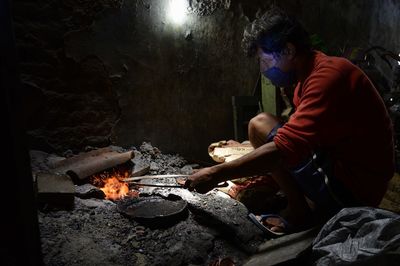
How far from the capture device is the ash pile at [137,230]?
9.12ft

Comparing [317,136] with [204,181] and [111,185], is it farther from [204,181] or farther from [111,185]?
[111,185]

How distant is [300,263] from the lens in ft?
8.83

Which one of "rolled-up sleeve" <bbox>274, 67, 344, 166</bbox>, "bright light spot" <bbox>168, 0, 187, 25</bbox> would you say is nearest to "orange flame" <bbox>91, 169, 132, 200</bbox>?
"rolled-up sleeve" <bbox>274, 67, 344, 166</bbox>

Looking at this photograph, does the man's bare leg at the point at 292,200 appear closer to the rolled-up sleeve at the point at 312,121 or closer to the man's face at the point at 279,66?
the man's face at the point at 279,66

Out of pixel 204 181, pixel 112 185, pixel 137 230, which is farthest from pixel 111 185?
pixel 204 181

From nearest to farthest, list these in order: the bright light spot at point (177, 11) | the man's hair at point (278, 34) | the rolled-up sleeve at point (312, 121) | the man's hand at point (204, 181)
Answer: the rolled-up sleeve at point (312, 121) → the man's hand at point (204, 181) → the man's hair at point (278, 34) → the bright light spot at point (177, 11)

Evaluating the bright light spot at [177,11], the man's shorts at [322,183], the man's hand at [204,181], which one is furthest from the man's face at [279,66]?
the bright light spot at [177,11]

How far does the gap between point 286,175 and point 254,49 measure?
1.25 meters

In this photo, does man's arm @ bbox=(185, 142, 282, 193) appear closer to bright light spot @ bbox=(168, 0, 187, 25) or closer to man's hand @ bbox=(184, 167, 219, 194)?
man's hand @ bbox=(184, 167, 219, 194)

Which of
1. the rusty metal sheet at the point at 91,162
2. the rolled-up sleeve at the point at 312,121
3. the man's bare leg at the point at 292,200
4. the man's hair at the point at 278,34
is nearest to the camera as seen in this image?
the rolled-up sleeve at the point at 312,121

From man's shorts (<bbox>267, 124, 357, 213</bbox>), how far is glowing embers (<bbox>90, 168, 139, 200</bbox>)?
196 cm

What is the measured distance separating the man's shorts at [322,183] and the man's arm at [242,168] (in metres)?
0.38

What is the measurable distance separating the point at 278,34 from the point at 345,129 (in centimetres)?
103

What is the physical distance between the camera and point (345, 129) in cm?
266
